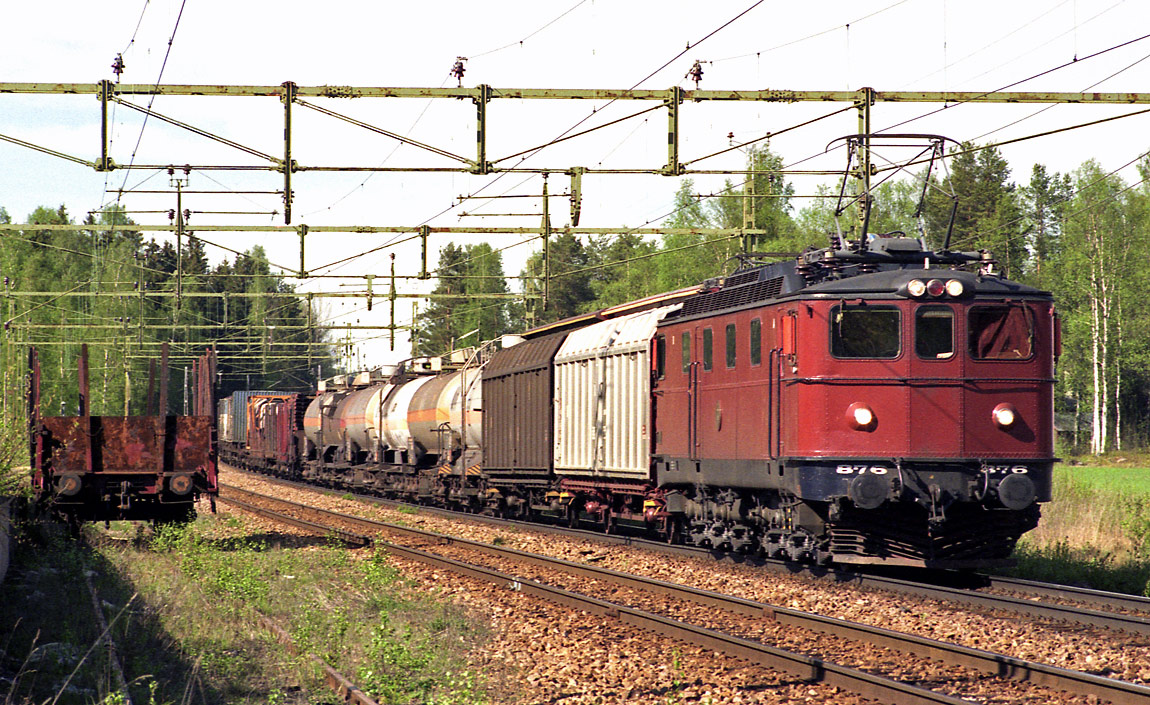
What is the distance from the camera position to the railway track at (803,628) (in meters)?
8.65

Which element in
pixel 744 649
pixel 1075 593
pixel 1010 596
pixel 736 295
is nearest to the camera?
pixel 744 649

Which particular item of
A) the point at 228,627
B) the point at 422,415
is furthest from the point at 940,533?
the point at 422,415

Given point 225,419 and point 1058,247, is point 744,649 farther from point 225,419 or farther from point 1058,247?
point 1058,247

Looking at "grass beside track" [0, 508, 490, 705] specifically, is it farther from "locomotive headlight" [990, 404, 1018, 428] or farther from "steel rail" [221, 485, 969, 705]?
"locomotive headlight" [990, 404, 1018, 428]

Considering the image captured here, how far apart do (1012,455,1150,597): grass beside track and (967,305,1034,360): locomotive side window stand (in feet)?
9.64

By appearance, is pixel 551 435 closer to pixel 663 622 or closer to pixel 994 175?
pixel 663 622

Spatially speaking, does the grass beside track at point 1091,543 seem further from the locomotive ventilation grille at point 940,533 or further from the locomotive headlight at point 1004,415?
the locomotive headlight at point 1004,415

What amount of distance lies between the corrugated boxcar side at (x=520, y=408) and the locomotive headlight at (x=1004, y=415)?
35.2 feet

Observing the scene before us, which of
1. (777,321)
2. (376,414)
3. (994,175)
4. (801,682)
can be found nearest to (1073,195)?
(994,175)

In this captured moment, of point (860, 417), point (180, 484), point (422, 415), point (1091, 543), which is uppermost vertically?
point (860, 417)

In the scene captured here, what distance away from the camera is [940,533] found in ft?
45.4

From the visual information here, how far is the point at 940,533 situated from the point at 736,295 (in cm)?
410

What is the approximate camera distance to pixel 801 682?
30.6 feet

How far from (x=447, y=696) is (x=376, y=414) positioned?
1134 inches
